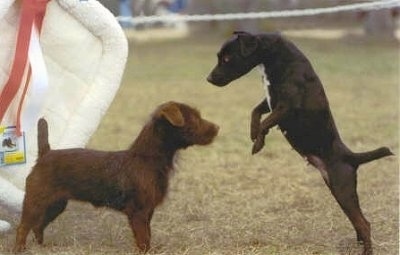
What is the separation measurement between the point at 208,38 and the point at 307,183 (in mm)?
15559

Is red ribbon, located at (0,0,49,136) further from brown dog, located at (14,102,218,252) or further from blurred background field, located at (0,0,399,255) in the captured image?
blurred background field, located at (0,0,399,255)

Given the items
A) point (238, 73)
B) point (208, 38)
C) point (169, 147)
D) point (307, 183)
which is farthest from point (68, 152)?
point (208, 38)

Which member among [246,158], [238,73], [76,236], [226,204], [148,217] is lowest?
[246,158]

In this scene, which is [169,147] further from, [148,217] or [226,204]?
[226,204]

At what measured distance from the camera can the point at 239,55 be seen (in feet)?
12.8

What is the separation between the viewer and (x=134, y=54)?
1788cm

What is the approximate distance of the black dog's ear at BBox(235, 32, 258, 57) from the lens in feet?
12.7

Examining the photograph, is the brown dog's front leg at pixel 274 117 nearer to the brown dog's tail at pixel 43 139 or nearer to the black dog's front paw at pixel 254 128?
the black dog's front paw at pixel 254 128

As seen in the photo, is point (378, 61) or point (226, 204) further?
point (378, 61)

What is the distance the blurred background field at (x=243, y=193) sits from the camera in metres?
4.38

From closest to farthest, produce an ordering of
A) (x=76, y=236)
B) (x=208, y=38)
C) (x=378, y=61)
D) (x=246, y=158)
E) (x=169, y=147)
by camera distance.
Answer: (x=169, y=147), (x=76, y=236), (x=246, y=158), (x=378, y=61), (x=208, y=38)

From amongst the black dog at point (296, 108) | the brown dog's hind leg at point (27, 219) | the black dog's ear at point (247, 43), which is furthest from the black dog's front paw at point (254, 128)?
the brown dog's hind leg at point (27, 219)

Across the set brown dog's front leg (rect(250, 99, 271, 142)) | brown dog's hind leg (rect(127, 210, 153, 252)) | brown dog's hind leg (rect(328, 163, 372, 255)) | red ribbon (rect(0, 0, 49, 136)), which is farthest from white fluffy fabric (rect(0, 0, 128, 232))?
brown dog's hind leg (rect(328, 163, 372, 255))

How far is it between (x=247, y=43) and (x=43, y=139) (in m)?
1.02
